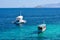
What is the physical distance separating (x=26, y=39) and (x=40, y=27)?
11308 mm

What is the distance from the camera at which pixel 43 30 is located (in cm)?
3856

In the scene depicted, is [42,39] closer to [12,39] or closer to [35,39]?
[35,39]

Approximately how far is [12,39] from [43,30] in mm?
11283

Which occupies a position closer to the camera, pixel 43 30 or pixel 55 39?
pixel 55 39

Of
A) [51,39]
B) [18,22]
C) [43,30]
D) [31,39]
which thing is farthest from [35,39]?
[18,22]

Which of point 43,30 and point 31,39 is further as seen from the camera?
point 43,30

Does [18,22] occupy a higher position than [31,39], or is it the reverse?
[18,22]

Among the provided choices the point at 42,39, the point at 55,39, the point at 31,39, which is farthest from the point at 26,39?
the point at 55,39

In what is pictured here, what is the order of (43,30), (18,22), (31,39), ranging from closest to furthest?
(31,39)
(43,30)
(18,22)

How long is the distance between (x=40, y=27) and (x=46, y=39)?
1078 cm

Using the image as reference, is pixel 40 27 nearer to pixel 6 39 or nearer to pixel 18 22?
pixel 6 39

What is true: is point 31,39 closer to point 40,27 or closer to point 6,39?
point 6,39

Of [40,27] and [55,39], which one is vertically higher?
[40,27]

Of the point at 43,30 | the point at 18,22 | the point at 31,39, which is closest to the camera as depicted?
the point at 31,39
